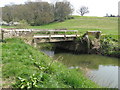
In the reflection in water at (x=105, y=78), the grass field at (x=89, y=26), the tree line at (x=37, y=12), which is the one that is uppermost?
the tree line at (x=37, y=12)

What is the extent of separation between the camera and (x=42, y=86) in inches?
208

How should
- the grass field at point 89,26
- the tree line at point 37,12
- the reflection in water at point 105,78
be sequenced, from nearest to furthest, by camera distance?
the reflection in water at point 105,78, the grass field at point 89,26, the tree line at point 37,12

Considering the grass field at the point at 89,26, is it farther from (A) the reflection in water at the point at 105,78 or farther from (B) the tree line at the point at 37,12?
(A) the reflection in water at the point at 105,78

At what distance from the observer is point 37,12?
50531 mm

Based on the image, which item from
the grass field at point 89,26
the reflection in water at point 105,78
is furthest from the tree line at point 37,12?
the reflection in water at point 105,78

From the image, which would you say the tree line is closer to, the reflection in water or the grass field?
the grass field

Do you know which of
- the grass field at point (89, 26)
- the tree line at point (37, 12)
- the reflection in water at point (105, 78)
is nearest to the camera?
the reflection in water at point (105, 78)

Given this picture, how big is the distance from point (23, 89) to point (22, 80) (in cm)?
33

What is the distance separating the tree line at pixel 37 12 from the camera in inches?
1958

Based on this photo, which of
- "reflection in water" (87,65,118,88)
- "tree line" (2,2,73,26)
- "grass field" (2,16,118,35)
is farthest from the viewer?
"tree line" (2,2,73,26)

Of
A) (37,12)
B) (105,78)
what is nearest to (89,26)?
(37,12)

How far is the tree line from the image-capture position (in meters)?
49.7

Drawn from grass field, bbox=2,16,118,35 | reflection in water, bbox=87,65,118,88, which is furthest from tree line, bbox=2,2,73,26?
reflection in water, bbox=87,65,118,88

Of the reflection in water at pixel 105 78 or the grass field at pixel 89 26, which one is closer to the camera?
the reflection in water at pixel 105 78
